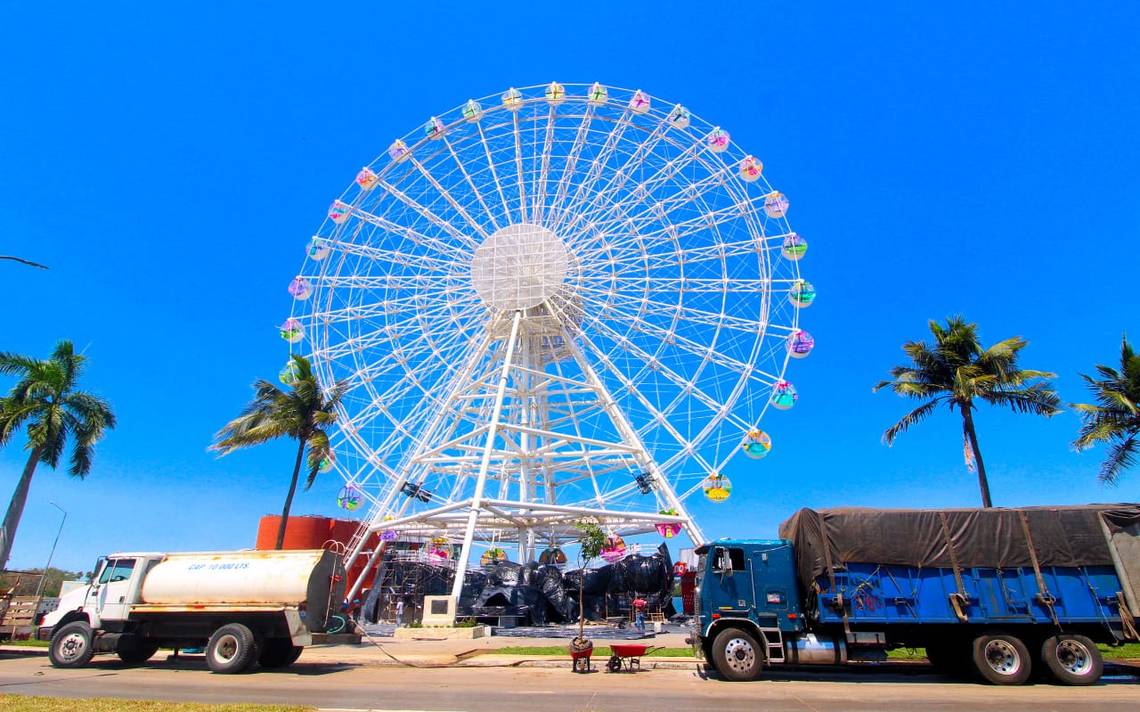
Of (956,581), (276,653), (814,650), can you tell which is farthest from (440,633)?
(956,581)

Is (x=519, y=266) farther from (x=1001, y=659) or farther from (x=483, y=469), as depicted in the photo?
(x=1001, y=659)

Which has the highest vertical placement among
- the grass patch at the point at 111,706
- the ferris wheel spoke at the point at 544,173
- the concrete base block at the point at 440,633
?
the ferris wheel spoke at the point at 544,173

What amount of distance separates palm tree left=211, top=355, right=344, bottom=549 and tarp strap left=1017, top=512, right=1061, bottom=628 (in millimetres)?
24469

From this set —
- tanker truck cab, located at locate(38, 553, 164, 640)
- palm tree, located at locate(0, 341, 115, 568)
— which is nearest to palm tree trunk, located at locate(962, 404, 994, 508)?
tanker truck cab, located at locate(38, 553, 164, 640)

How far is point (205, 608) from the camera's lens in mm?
14906

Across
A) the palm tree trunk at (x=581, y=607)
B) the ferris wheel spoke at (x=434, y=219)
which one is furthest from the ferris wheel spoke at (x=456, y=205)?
the palm tree trunk at (x=581, y=607)

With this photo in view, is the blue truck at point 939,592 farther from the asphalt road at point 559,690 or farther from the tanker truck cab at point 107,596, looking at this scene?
the tanker truck cab at point 107,596

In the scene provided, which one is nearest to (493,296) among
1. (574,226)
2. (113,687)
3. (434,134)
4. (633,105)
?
(574,226)

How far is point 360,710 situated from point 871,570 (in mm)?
9640

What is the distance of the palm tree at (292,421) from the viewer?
28.1 metres

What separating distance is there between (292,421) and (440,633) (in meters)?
11.0

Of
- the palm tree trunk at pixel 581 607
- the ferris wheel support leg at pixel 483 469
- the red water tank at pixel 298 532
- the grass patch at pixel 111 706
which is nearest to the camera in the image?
the grass patch at pixel 111 706

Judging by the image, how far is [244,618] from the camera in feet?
48.5

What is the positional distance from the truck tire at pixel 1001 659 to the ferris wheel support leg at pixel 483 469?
55.6 feet
